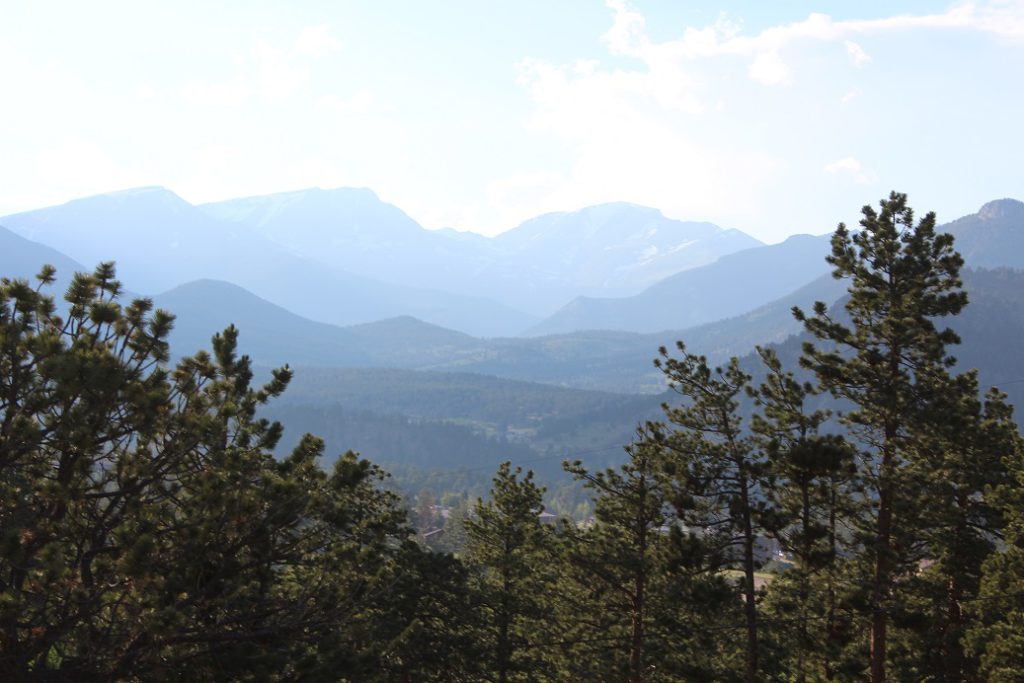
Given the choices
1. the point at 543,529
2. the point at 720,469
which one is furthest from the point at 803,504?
the point at 543,529

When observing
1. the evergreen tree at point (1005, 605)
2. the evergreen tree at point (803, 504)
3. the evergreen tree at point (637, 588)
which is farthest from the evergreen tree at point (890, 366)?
the evergreen tree at point (637, 588)

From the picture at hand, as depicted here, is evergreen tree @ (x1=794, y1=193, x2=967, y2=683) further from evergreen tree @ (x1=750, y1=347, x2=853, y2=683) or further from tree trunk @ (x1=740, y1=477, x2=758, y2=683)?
tree trunk @ (x1=740, y1=477, x2=758, y2=683)

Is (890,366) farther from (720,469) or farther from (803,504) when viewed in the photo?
(720,469)

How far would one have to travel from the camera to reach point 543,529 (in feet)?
88.7

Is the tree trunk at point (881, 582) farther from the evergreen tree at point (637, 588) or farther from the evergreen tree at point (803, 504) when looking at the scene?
the evergreen tree at point (637, 588)

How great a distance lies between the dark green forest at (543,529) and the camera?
8.97 m

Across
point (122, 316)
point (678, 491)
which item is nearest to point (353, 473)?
point (122, 316)

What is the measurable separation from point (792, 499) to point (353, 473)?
13398mm

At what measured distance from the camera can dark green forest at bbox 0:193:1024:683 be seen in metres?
8.97

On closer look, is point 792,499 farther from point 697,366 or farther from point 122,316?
point 122,316

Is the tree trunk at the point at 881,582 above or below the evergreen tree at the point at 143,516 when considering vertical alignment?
below

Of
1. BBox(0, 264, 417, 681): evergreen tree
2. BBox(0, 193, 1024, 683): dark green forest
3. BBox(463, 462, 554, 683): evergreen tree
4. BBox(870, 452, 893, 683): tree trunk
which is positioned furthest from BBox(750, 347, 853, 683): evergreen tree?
BBox(0, 264, 417, 681): evergreen tree

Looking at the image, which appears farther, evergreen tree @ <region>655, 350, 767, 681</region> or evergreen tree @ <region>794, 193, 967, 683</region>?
evergreen tree @ <region>655, 350, 767, 681</region>

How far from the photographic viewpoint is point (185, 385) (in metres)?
10.7
